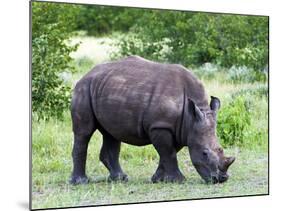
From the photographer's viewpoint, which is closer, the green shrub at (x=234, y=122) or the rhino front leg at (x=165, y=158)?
the rhino front leg at (x=165, y=158)

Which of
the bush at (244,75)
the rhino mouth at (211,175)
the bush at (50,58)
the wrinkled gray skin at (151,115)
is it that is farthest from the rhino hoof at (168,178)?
the bush at (244,75)

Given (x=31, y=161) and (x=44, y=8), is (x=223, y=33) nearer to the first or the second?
(x=44, y=8)

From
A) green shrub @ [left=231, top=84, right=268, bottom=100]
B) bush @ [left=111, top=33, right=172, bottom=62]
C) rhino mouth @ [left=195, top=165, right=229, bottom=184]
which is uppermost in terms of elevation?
bush @ [left=111, top=33, right=172, bottom=62]

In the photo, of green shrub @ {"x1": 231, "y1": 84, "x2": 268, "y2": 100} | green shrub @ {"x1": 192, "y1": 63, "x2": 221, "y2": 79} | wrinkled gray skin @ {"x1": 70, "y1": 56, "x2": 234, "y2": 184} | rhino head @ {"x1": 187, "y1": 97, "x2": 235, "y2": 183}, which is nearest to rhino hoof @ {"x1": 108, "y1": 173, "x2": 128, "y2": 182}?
wrinkled gray skin @ {"x1": 70, "y1": 56, "x2": 234, "y2": 184}

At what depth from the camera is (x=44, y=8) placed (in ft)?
28.9

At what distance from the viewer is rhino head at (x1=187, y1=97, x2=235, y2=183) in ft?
28.6

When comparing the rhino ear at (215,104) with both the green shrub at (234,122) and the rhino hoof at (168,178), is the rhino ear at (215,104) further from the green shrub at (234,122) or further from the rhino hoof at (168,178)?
the rhino hoof at (168,178)

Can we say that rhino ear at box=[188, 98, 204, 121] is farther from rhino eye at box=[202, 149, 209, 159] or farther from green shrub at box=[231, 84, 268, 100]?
green shrub at box=[231, 84, 268, 100]

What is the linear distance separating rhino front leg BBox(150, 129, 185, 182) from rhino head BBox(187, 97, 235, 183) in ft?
0.71

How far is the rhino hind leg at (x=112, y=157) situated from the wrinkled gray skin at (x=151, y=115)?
0.04ft

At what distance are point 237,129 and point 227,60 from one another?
90 cm

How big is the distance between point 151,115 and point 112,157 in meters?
A: 0.76

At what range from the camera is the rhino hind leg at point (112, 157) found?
9008mm

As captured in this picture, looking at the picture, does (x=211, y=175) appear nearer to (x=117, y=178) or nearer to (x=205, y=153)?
(x=205, y=153)
